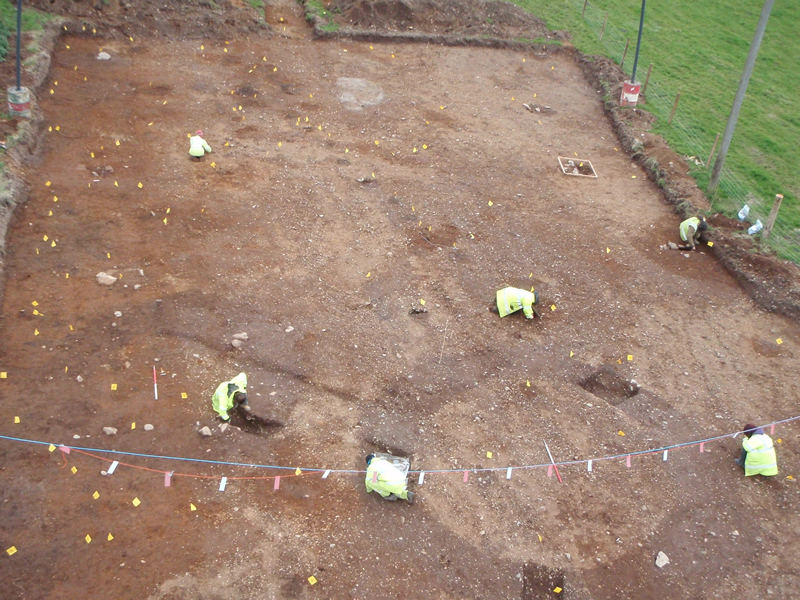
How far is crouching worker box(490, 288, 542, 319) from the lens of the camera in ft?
37.1

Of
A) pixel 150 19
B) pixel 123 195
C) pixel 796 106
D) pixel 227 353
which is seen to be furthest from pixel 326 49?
pixel 796 106

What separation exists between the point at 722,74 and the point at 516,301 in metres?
14.9

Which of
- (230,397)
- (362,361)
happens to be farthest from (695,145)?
(230,397)

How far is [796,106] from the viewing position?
19328mm

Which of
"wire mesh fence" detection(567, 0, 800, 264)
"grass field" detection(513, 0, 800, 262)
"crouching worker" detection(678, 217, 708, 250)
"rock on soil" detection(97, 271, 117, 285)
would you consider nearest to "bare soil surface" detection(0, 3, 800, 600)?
"rock on soil" detection(97, 271, 117, 285)

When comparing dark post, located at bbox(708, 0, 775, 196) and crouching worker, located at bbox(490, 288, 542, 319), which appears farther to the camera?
dark post, located at bbox(708, 0, 775, 196)

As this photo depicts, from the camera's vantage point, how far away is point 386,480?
8211mm

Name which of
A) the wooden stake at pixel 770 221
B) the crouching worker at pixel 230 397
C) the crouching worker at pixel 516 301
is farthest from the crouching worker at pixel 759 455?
the crouching worker at pixel 230 397

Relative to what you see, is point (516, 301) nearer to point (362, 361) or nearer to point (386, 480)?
point (362, 361)

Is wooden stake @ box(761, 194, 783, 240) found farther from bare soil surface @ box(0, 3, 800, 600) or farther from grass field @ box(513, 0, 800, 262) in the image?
bare soil surface @ box(0, 3, 800, 600)

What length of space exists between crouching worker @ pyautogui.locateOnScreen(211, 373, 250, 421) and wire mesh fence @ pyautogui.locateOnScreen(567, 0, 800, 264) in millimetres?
11195

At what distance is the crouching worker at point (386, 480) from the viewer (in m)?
8.21

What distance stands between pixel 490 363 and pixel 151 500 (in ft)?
18.4

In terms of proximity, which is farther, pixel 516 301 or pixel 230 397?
pixel 516 301
